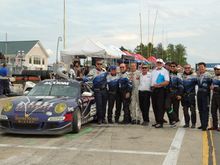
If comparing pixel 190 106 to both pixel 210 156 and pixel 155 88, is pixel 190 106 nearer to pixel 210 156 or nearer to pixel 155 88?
pixel 155 88

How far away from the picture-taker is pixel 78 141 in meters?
9.47

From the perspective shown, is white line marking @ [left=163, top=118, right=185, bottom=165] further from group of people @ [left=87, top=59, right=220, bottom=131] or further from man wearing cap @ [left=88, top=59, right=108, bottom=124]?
man wearing cap @ [left=88, top=59, right=108, bottom=124]

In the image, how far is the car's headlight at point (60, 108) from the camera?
32.7 ft

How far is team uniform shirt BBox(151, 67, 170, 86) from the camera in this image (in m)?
11.8

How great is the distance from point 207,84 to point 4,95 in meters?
11.9

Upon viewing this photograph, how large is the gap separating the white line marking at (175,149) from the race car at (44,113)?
251 cm

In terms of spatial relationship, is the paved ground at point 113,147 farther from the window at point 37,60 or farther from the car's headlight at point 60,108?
the window at point 37,60

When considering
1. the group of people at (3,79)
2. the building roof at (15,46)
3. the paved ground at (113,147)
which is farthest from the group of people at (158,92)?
the building roof at (15,46)

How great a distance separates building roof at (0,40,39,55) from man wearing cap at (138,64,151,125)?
6169 centimetres

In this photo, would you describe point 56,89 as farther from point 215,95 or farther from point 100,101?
point 215,95

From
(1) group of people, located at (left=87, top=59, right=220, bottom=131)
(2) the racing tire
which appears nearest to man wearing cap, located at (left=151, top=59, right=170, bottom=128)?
(1) group of people, located at (left=87, top=59, right=220, bottom=131)

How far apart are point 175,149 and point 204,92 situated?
10.5 feet

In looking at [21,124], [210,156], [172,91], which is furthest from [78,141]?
[172,91]

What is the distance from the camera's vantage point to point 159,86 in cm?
1188
